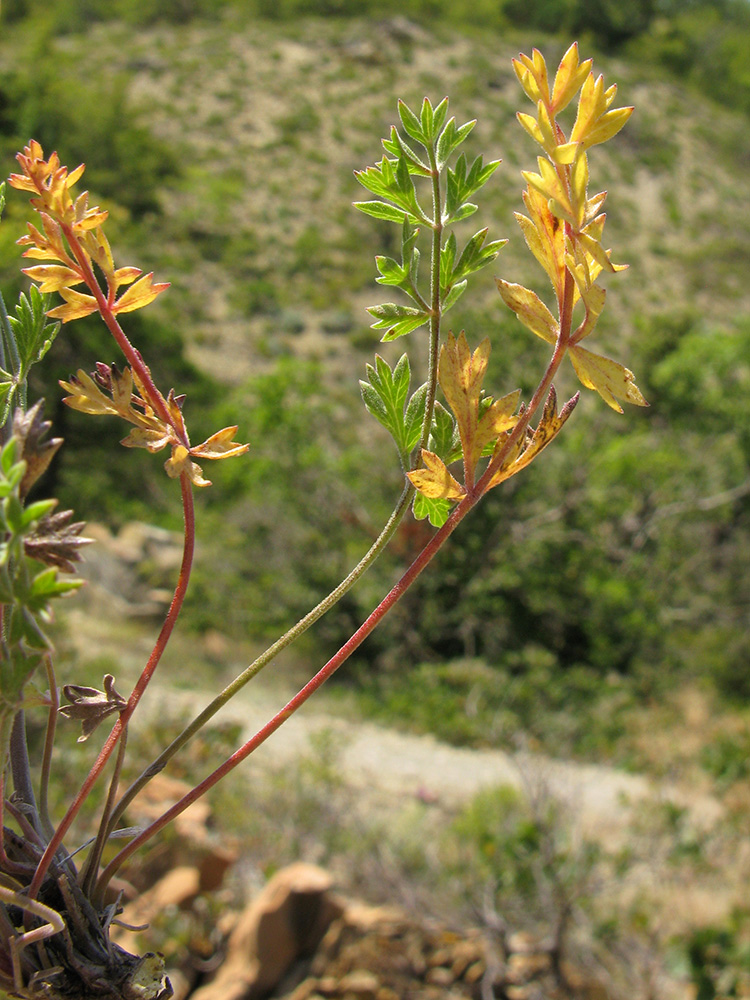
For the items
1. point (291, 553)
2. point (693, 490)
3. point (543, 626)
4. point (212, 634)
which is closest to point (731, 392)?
point (693, 490)

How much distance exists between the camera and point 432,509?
333 millimetres

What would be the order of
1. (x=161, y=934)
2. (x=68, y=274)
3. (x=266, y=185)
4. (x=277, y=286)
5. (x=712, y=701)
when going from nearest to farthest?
(x=68, y=274), (x=161, y=934), (x=712, y=701), (x=277, y=286), (x=266, y=185)

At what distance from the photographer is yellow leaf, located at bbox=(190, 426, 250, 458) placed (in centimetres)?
33

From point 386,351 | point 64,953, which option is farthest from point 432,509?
point 386,351

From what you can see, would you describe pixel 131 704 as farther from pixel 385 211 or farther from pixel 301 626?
pixel 385 211

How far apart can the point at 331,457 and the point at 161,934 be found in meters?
6.19

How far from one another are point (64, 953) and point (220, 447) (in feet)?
0.73

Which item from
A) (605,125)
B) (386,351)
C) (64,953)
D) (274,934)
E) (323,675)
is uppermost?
(605,125)

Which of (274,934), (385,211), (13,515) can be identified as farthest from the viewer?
(274,934)

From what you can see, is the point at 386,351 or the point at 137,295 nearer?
the point at 137,295

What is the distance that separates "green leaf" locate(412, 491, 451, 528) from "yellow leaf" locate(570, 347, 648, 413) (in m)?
0.09

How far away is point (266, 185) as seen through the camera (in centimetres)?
1692

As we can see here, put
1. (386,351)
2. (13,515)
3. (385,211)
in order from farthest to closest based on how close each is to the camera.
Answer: (386,351) < (385,211) < (13,515)

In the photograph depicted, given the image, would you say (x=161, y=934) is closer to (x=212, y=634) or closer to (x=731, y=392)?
(x=212, y=634)
